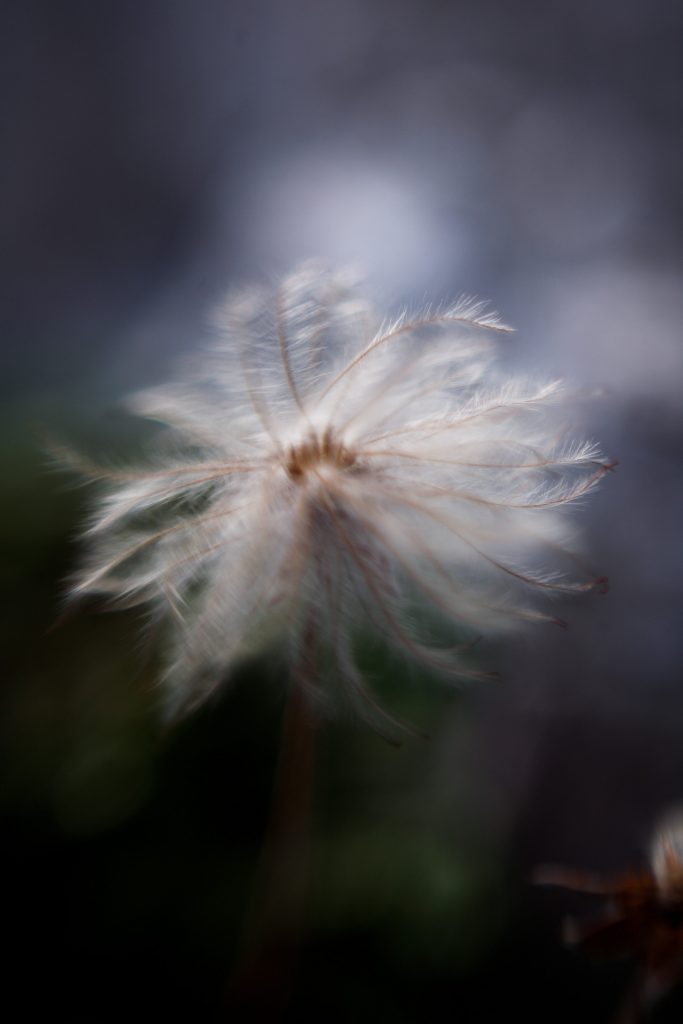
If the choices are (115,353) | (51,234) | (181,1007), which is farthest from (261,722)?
(51,234)

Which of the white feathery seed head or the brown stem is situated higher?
the white feathery seed head

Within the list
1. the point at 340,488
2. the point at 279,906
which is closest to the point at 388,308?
the point at 340,488

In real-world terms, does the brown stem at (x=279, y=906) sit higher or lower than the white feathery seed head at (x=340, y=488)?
lower

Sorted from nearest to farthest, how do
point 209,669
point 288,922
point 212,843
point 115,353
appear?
point 209,669 → point 288,922 → point 212,843 → point 115,353

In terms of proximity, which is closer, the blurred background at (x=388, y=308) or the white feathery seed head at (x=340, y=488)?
the white feathery seed head at (x=340, y=488)

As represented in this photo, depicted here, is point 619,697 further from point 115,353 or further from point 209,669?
point 115,353

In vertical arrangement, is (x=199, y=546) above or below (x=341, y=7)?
below
